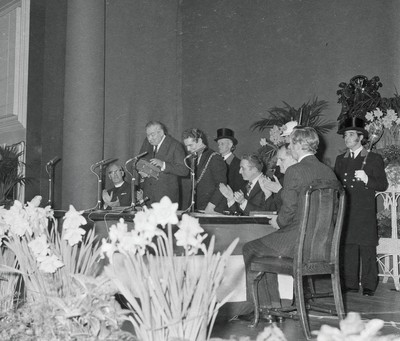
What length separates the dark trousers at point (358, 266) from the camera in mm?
5582

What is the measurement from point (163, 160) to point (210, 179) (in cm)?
71

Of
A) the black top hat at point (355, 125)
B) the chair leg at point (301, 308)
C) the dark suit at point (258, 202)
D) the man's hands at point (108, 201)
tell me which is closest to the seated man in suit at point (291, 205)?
the chair leg at point (301, 308)

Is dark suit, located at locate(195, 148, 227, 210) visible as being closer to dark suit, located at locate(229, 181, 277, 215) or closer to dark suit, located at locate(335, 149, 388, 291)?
dark suit, located at locate(229, 181, 277, 215)

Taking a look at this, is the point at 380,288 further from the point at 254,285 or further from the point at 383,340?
the point at 383,340

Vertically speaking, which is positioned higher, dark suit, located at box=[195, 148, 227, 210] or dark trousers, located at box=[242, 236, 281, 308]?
dark suit, located at box=[195, 148, 227, 210]

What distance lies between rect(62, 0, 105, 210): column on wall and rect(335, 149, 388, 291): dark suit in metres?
2.89

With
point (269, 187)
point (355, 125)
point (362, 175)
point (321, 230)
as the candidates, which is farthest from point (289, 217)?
point (355, 125)

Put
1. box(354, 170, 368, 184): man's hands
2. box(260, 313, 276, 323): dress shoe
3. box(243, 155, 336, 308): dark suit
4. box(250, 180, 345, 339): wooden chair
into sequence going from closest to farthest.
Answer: box(250, 180, 345, 339): wooden chair, box(243, 155, 336, 308): dark suit, box(260, 313, 276, 323): dress shoe, box(354, 170, 368, 184): man's hands

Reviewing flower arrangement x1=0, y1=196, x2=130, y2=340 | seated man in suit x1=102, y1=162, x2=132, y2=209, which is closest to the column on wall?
seated man in suit x1=102, y1=162, x2=132, y2=209

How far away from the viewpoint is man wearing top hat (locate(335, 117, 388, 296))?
18.5 ft

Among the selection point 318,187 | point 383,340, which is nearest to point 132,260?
point 383,340

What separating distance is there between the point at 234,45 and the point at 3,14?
3694 millimetres

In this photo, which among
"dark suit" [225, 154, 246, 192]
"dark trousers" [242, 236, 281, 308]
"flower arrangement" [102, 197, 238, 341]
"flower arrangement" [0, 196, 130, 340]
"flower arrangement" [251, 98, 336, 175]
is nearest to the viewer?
"flower arrangement" [102, 197, 238, 341]

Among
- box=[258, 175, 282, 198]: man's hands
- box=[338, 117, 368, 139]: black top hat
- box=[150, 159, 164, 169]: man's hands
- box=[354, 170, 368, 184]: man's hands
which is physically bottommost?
box=[258, 175, 282, 198]: man's hands
